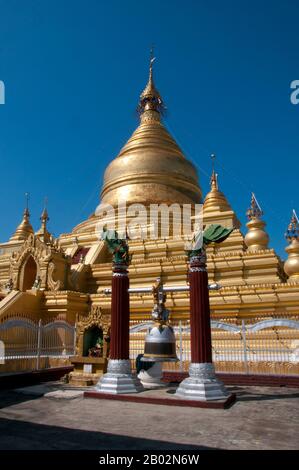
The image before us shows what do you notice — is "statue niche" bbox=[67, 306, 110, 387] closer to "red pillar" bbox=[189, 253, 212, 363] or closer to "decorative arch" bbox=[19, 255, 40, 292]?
"red pillar" bbox=[189, 253, 212, 363]

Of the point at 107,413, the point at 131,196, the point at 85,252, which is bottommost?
the point at 107,413

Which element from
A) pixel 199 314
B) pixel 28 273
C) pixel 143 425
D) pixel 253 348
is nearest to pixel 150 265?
pixel 28 273

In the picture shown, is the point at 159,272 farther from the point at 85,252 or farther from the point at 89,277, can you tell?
the point at 85,252

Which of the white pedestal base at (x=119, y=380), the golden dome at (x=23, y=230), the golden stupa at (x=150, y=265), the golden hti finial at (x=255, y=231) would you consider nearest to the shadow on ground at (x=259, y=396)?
the white pedestal base at (x=119, y=380)

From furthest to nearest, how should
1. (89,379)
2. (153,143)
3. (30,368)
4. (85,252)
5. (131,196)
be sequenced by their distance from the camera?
(153,143)
(131,196)
(85,252)
(30,368)
(89,379)

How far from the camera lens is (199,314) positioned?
9453mm

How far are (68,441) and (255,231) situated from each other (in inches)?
710

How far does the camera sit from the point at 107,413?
7898 millimetres

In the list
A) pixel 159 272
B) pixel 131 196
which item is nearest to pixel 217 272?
pixel 159 272

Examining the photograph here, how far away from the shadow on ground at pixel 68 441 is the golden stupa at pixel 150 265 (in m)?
6.55

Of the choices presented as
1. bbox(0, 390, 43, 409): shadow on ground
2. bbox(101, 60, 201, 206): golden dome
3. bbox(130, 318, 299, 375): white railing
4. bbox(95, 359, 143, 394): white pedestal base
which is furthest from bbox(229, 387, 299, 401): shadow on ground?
bbox(101, 60, 201, 206): golden dome

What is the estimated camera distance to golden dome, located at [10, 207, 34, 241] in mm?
34125

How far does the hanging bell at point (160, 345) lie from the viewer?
988 centimetres

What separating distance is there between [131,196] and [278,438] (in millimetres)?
25480
